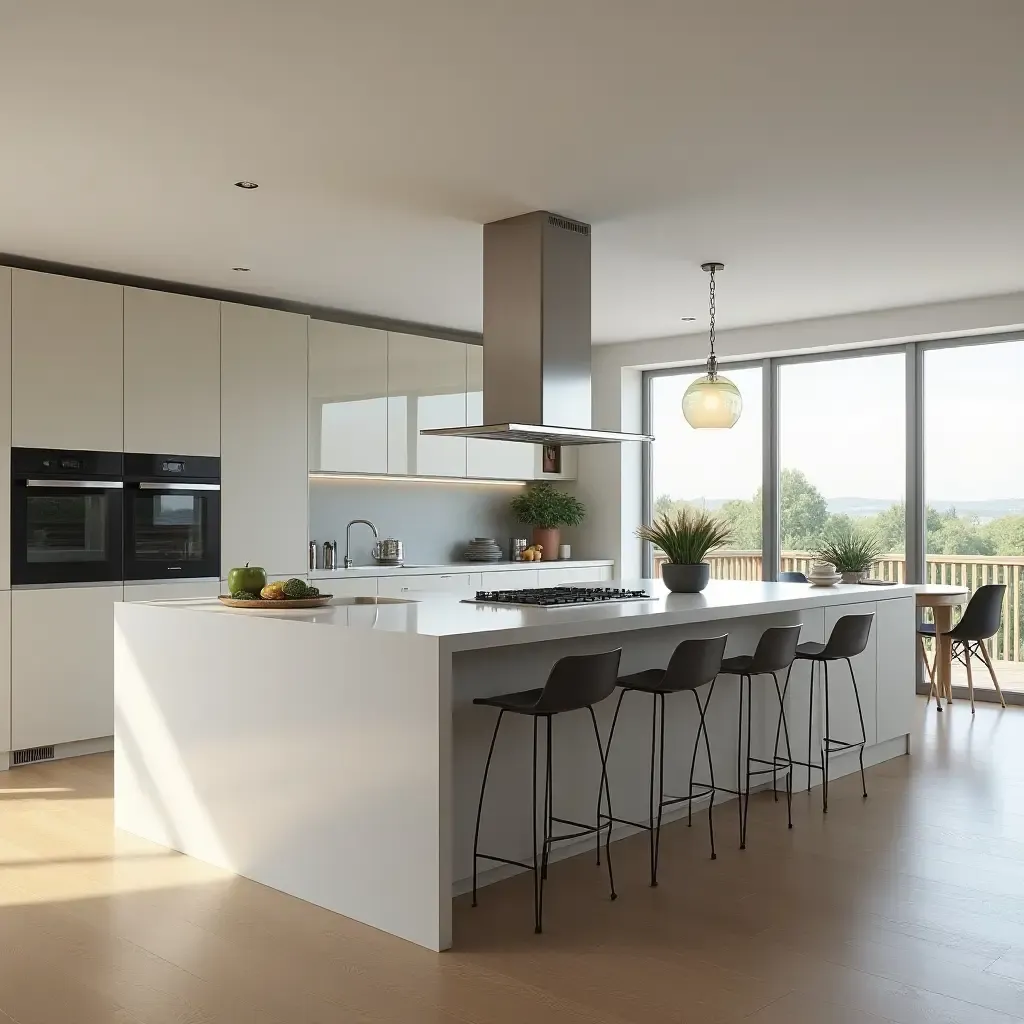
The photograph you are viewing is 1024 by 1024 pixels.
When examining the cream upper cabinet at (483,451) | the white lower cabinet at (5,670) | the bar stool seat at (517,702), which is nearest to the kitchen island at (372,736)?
the bar stool seat at (517,702)

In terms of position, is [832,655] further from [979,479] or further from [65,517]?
[65,517]

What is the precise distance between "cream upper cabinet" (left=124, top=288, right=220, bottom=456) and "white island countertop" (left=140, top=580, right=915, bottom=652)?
1.85 meters

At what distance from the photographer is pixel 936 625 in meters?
7.12

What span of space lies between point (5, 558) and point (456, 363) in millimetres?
3506

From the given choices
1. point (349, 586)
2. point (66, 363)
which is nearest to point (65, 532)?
point (66, 363)

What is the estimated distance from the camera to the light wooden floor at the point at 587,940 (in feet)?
9.15

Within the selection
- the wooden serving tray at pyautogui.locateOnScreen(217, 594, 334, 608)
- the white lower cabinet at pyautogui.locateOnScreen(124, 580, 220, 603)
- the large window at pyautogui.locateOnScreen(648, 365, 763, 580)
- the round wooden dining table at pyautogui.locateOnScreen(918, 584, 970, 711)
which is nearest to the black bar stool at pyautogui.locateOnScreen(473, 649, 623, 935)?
the wooden serving tray at pyautogui.locateOnScreen(217, 594, 334, 608)

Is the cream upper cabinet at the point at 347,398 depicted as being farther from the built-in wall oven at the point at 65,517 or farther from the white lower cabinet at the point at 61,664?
the white lower cabinet at the point at 61,664

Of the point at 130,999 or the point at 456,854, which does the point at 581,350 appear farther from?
the point at 130,999

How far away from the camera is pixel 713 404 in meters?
5.54

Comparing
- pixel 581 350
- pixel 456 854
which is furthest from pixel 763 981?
pixel 581 350

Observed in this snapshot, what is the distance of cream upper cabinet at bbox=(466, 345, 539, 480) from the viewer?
26.2ft

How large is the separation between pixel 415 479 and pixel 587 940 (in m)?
4.94

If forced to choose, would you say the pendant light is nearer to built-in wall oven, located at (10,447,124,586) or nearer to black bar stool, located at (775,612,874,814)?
black bar stool, located at (775,612,874,814)
